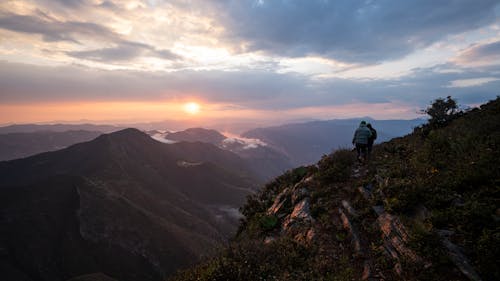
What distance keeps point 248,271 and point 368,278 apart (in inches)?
125

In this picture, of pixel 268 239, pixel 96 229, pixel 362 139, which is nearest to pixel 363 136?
pixel 362 139

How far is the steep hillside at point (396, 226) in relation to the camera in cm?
636

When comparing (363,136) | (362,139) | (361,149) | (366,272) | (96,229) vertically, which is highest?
(363,136)

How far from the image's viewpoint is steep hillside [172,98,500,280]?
20.9 ft

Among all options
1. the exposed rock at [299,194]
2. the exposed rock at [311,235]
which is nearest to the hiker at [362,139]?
the exposed rock at [299,194]

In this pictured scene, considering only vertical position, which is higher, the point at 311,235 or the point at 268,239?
the point at 311,235

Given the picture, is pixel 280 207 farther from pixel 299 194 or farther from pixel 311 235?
pixel 311 235

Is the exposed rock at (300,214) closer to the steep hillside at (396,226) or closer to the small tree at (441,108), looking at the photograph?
the steep hillside at (396,226)

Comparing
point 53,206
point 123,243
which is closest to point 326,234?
point 123,243

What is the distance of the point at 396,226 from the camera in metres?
7.70

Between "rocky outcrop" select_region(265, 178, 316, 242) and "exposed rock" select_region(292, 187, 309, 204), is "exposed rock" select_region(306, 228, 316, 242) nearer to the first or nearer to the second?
"rocky outcrop" select_region(265, 178, 316, 242)

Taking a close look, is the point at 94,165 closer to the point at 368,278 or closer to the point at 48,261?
the point at 48,261

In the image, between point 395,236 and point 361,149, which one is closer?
point 395,236

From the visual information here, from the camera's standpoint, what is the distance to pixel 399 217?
7855 mm
